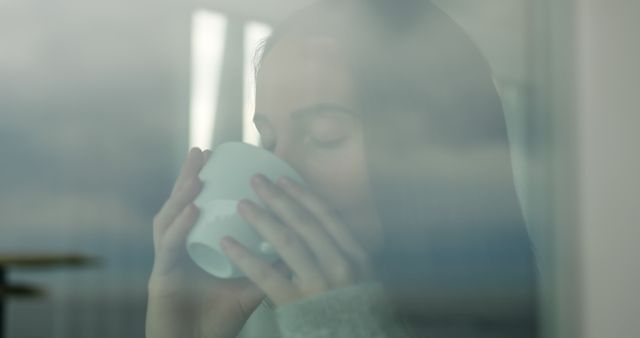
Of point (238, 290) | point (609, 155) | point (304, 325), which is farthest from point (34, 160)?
point (609, 155)

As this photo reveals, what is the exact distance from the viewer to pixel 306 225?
125 cm

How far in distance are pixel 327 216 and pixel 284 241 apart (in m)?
0.10

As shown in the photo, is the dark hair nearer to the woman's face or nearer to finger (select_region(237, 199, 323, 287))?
the woman's face

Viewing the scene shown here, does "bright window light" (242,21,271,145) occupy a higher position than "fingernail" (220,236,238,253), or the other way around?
"bright window light" (242,21,271,145)

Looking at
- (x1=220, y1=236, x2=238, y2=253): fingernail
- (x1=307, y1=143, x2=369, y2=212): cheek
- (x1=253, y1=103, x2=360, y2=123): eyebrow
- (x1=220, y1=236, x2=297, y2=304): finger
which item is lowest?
(x1=220, y1=236, x2=297, y2=304): finger

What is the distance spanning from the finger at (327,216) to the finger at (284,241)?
0.16 feet

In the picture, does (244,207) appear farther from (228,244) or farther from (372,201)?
(372,201)

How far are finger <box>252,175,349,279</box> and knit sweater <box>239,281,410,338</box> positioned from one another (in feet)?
0.14

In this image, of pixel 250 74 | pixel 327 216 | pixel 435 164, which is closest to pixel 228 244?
pixel 327 216

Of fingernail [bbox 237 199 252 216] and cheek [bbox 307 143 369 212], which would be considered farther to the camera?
cheek [bbox 307 143 369 212]

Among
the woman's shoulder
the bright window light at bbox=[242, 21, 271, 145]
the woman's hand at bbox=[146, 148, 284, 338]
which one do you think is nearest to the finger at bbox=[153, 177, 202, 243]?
the woman's hand at bbox=[146, 148, 284, 338]

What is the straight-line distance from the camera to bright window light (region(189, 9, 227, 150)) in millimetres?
1253

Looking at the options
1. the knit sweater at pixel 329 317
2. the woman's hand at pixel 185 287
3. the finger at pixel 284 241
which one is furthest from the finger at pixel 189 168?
the knit sweater at pixel 329 317

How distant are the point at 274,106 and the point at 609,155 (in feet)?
2.17
